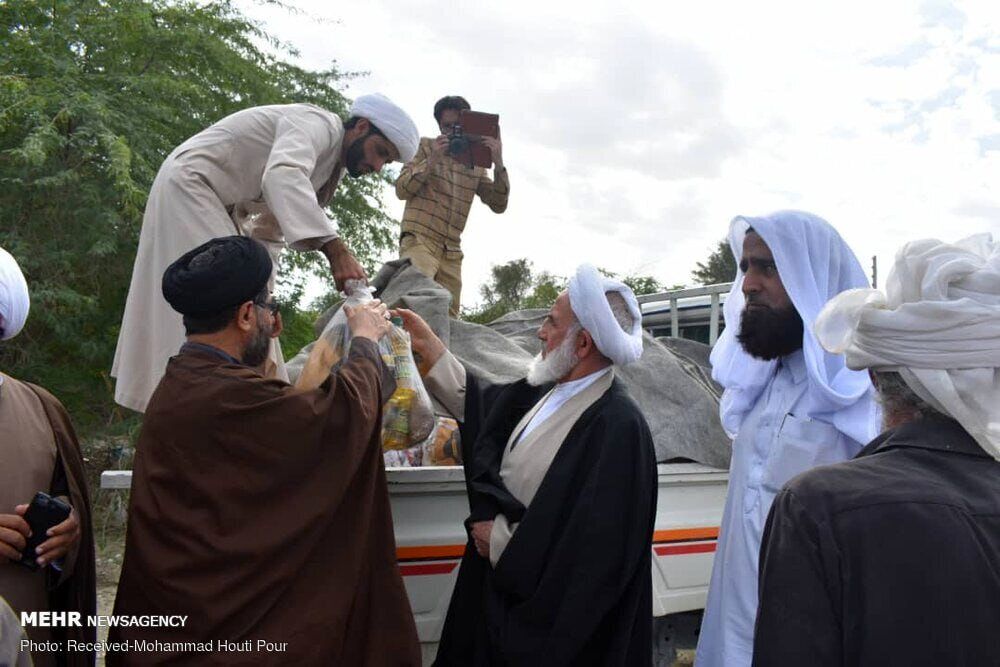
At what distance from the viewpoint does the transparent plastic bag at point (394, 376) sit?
10.6 feet

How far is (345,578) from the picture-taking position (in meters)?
2.62

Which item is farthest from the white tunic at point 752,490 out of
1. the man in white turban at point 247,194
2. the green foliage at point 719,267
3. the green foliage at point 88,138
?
the green foliage at point 719,267

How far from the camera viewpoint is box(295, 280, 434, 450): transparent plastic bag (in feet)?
10.6

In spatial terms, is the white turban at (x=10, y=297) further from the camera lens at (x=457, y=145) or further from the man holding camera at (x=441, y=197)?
the camera lens at (x=457, y=145)

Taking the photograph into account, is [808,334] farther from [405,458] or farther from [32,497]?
[32,497]

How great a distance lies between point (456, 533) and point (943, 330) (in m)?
2.22

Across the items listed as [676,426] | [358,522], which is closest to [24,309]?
[358,522]

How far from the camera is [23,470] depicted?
8.99 feet

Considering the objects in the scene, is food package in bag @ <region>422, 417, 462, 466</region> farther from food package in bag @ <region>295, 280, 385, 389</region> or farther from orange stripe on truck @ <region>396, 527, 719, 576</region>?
food package in bag @ <region>295, 280, 385, 389</region>

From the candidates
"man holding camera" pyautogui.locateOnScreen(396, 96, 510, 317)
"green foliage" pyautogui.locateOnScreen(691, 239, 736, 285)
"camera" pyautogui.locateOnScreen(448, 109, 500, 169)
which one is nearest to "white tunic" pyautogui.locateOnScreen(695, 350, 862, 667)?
"man holding camera" pyautogui.locateOnScreen(396, 96, 510, 317)

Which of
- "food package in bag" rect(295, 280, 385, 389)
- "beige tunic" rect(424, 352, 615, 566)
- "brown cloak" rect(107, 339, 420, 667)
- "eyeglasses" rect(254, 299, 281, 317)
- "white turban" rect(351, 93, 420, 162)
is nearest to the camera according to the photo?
"brown cloak" rect(107, 339, 420, 667)

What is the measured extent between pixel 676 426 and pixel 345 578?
7.91ft

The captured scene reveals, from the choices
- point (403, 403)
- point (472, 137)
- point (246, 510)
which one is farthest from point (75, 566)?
point (472, 137)

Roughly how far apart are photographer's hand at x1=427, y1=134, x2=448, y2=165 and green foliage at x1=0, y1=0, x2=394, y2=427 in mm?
2937
